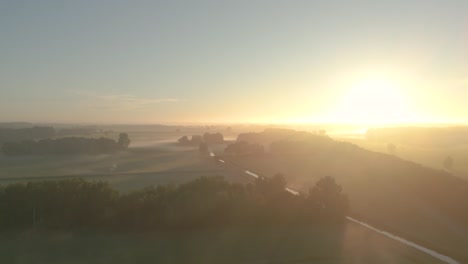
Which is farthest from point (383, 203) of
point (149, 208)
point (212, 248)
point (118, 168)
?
point (118, 168)

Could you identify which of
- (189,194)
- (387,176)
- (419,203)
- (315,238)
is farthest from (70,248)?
(387,176)

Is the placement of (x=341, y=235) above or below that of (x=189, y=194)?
below

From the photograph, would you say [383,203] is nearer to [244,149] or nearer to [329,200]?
[329,200]

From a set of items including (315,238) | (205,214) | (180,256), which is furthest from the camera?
(205,214)

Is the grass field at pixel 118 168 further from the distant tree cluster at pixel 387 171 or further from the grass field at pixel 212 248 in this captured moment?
the grass field at pixel 212 248

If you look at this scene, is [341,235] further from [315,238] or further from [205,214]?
[205,214]

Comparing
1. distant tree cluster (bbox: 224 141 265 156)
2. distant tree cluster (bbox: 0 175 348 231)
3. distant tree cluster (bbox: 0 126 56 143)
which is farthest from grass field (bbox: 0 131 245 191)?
distant tree cluster (bbox: 0 126 56 143)

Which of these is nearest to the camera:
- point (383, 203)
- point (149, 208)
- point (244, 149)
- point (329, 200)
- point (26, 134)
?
point (149, 208)
